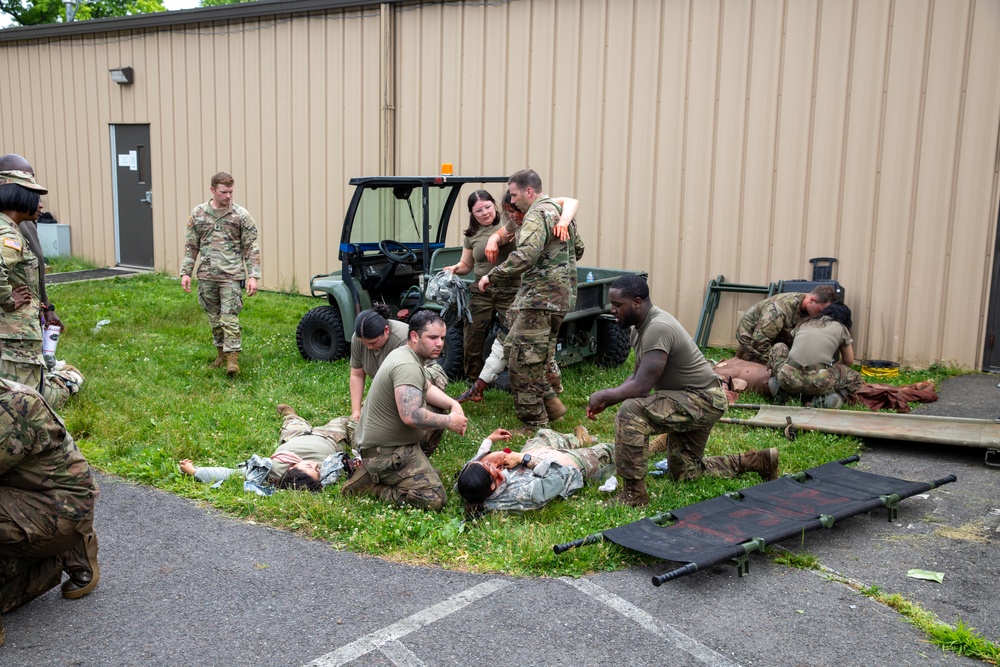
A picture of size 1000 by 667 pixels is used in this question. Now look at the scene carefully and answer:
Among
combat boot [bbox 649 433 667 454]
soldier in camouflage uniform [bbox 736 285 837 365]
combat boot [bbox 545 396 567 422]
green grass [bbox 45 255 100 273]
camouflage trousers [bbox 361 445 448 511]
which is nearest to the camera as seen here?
camouflage trousers [bbox 361 445 448 511]

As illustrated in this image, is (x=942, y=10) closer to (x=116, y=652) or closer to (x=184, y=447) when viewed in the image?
(x=184, y=447)

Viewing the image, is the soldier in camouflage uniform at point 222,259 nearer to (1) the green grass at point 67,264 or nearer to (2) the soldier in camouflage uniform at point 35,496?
(2) the soldier in camouflage uniform at point 35,496

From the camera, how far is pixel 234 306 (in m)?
8.87

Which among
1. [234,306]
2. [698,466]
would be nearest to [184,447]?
[234,306]

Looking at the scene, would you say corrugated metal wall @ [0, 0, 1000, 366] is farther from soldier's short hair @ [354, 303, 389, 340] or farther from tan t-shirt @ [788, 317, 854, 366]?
soldier's short hair @ [354, 303, 389, 340]

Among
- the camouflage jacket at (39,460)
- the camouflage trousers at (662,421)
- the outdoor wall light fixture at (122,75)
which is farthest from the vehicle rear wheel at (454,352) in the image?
the outdoor wall light fixture at (122,75)

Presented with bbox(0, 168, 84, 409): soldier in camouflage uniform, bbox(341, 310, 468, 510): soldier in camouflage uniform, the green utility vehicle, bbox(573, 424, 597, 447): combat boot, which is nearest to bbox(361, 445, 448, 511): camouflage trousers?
bbox(341, 310, 468, 510): soldier in camouflage uniform

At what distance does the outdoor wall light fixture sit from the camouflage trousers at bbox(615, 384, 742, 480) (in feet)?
39.6

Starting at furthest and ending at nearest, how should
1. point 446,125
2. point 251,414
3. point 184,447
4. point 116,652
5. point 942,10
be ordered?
1. point 446,125
2. point 942,10
3. point 251,414
4. point 184,447
5. point 116,652

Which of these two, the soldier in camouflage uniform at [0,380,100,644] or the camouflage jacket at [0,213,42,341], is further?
the camouflage jacket at [0,213,42,341]

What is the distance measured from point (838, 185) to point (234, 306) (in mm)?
6167

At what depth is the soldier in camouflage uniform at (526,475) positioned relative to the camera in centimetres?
535

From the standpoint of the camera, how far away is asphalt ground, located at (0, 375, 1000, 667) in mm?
3893

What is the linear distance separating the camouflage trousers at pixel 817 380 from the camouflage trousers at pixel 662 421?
2.27m
